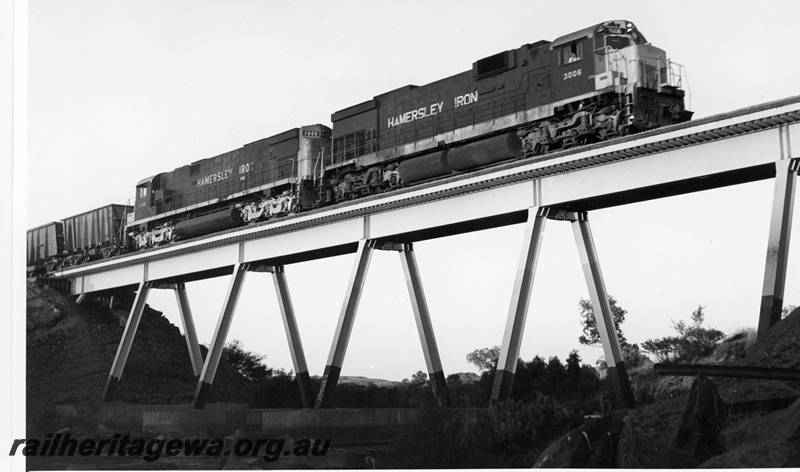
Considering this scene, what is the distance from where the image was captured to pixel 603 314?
14.2 m

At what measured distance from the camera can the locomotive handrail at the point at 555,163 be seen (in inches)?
459

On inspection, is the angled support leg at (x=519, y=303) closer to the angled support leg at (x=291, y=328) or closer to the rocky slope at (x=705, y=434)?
the rocky slope at (x=705, y=434)

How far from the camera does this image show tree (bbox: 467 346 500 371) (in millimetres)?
21139

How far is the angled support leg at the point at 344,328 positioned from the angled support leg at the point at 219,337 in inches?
177

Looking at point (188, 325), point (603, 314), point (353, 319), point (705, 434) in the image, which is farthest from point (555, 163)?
point (188, 325)

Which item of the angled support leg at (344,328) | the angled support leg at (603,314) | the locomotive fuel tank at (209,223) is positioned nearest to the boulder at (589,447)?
the angled support leg at (603,314)

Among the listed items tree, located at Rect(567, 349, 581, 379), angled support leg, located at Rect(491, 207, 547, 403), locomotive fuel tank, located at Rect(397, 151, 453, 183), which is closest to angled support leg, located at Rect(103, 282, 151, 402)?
locomotive fuel tank, located at Rect(397, 151, 453, 183)

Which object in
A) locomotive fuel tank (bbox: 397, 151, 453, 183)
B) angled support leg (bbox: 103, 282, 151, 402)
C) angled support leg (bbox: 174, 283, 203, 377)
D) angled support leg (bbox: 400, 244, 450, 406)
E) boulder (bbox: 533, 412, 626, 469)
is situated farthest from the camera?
angled support leg (bbox: 174, 283, 203, 377)

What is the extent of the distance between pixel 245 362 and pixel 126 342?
658 centimetres

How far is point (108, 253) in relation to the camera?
29.1 metres

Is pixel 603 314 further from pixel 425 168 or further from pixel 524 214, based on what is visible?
pixel 425 168

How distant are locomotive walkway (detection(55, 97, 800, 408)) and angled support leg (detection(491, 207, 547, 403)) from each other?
20 millimetres

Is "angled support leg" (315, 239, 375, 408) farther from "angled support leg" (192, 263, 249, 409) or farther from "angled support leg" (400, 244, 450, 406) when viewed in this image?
"angled support leg" (192, 263, 249, 409)

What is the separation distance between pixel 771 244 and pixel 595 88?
4992 mm
